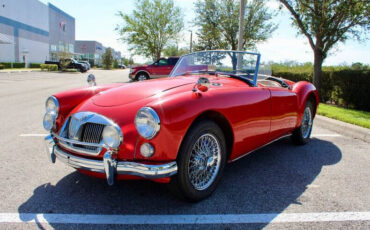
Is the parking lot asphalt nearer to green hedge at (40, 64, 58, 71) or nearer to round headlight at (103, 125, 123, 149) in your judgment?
round headlight at (103, 125, 123, 149)

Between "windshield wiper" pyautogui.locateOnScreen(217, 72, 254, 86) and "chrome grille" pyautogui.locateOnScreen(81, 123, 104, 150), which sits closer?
"chrome grille" pyautogui.locateOnScreen(81, 123, 104, 150)

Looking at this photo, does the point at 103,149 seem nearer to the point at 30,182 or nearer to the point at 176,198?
the point at 176,198

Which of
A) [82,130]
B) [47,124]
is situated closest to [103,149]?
[82,130]

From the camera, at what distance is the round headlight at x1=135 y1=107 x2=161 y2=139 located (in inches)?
85.0

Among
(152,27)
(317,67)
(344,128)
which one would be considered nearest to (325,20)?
(317,67)

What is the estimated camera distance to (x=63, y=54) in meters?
41.9

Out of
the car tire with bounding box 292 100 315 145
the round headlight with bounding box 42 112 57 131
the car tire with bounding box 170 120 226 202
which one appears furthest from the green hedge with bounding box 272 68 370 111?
the round headlight with bounding box 42 112 57 131

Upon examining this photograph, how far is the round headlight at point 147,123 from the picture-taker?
2.16 m

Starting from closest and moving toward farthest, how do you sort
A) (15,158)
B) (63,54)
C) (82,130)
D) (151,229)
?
(151,229) < (82,130) < (15,158) < (63,54)

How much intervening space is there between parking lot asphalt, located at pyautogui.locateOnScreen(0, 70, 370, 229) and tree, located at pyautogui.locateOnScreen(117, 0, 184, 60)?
24.9 m

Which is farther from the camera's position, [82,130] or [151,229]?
[82,130]

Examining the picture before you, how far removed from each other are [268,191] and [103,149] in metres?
1.67

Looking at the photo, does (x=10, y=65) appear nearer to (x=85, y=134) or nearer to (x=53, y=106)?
(x=53, y=106)

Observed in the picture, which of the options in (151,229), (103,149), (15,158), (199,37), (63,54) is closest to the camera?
(151,229)
